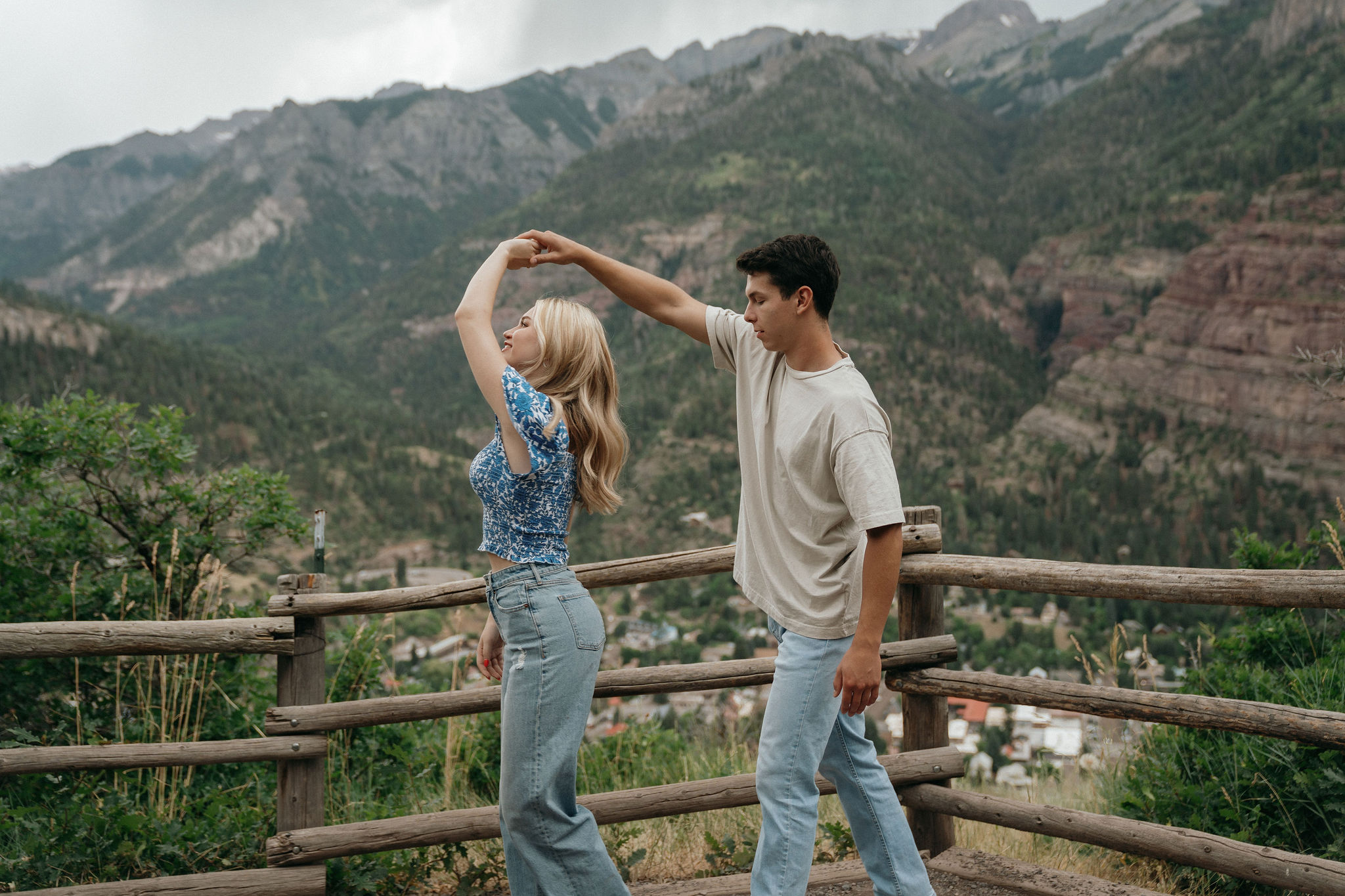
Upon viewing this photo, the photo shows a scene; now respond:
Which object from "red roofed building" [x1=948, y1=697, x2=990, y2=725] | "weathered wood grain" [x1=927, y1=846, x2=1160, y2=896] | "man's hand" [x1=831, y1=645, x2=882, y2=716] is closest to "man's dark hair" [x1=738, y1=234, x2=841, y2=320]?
"man's hand" [x1=831, y1=645, x2=882, y2=716]

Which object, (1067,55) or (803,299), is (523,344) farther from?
(1067,55)

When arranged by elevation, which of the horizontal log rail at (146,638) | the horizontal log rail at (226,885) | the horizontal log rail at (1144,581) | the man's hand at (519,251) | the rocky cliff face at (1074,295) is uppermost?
the rocky cliff face at (1074,295)

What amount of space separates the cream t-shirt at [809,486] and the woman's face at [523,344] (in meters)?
0.60

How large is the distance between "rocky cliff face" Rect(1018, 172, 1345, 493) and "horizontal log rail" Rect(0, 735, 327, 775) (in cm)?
5690

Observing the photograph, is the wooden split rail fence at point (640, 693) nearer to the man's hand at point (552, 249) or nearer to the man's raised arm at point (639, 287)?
→ the man's raised arm at point (639, 287)

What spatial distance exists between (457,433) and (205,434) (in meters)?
29.4

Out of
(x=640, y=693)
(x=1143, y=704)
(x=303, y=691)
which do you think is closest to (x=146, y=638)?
(x=303, y=691)

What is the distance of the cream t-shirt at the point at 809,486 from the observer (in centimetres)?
217

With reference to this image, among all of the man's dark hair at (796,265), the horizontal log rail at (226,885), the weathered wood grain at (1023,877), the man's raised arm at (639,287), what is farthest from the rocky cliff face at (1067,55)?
the horizontal log rail at (226,885)

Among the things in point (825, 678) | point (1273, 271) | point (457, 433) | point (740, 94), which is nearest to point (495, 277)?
point (825, 678)

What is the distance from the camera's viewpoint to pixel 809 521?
2330 millimetres

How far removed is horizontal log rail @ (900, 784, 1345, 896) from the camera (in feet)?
8.45

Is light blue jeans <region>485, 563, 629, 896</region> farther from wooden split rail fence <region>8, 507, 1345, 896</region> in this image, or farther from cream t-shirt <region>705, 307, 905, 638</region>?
wooden split rail fence <region>8, 507, 1345, 896</region>

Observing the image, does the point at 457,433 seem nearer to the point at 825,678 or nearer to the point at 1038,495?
the point at 1038,495
